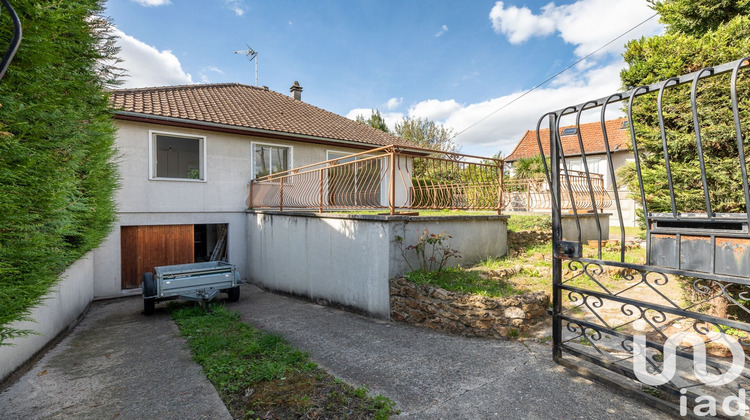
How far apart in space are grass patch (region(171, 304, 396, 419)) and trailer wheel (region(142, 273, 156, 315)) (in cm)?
213

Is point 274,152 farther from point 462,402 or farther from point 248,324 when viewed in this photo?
point 462,402

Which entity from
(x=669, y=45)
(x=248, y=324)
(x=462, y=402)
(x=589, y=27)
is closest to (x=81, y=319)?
(x=248, y=324)

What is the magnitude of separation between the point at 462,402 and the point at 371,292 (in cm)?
291

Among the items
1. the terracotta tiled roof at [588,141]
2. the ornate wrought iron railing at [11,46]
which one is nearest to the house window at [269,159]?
the ornate wrought iron railing at [11,46]

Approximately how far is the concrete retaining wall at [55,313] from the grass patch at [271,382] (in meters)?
1.68

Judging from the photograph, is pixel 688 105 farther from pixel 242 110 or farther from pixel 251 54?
pixel 251 54

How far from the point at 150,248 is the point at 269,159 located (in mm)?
4295

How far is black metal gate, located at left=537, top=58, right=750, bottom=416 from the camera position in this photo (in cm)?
235

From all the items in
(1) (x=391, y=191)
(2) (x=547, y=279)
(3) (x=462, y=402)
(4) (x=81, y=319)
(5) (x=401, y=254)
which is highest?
(1) (x=391, y=191)

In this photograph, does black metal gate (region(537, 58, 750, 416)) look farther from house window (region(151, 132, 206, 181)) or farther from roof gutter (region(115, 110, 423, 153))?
house window (region(151, 132, 206, 181))

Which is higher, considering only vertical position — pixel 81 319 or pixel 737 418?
pixel 737 418

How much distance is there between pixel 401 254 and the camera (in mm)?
5645

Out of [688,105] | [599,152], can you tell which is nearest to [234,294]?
[688,105]

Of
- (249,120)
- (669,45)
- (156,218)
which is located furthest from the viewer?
(249,120)
